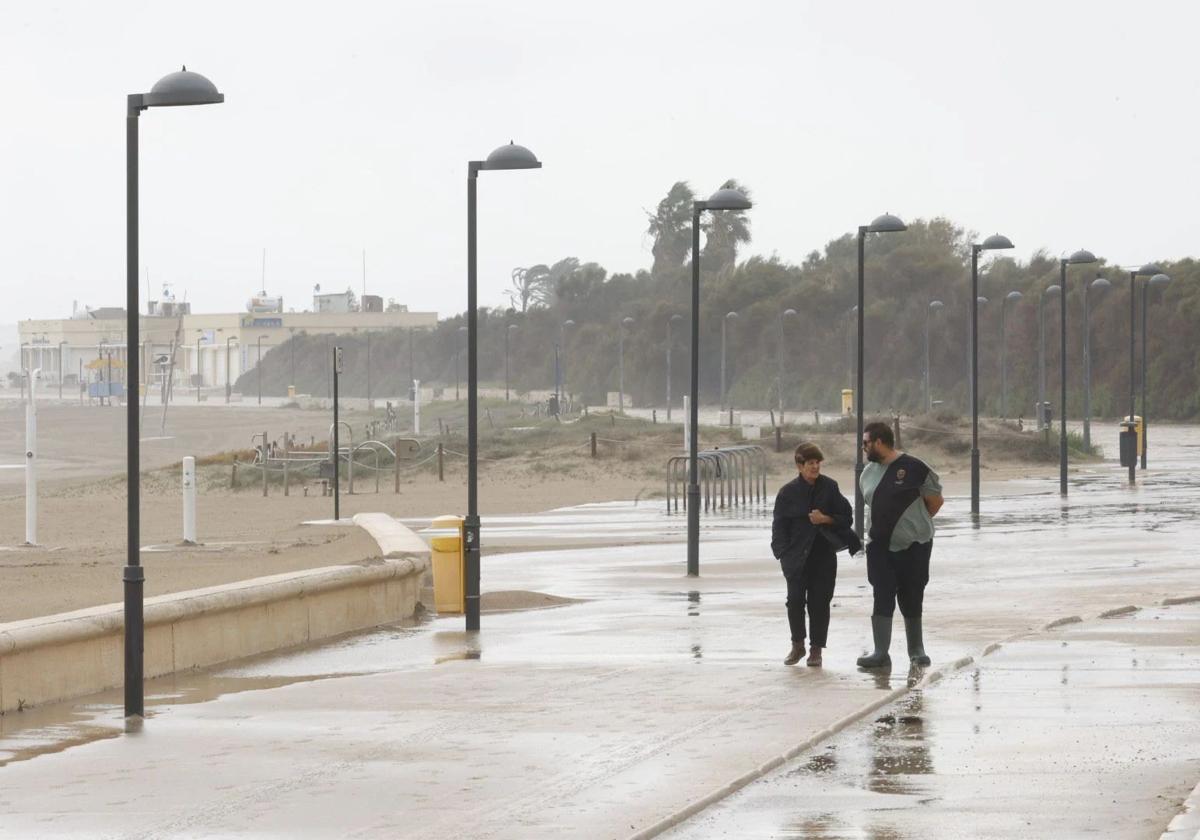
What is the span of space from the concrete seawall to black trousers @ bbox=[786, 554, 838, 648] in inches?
166

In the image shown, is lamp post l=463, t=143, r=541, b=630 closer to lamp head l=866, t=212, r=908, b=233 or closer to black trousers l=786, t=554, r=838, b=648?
black trousers l=786, t=554, r=838, b=648

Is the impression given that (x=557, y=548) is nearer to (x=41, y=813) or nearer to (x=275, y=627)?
(x=275, y=627)

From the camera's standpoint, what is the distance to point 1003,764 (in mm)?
9781

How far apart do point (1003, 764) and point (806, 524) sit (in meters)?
4.38

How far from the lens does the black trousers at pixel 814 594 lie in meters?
14.2

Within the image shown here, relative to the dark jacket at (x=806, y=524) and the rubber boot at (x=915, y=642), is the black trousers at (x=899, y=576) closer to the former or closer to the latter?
the rubber boot at (x=915, y=642)

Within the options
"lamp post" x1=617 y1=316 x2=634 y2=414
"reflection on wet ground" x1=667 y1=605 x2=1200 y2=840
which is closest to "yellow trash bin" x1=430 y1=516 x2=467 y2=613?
"reflection on wet ground" x1=667 y1=605 x2=1200 y2=840

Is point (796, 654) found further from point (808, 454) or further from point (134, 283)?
point (134, 283)

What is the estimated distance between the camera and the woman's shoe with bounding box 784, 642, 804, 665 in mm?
14055

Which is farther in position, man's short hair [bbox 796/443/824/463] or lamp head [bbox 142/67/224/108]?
→ man's short hair [bbox 796/443/824/463]

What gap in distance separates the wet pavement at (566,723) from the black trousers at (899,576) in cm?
57

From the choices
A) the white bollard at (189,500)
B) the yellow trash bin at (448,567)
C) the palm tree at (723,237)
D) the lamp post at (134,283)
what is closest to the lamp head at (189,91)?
the lamp post at (134,283)

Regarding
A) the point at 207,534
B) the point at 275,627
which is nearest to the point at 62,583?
the point at 275,627

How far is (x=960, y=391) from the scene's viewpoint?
9938 cm
